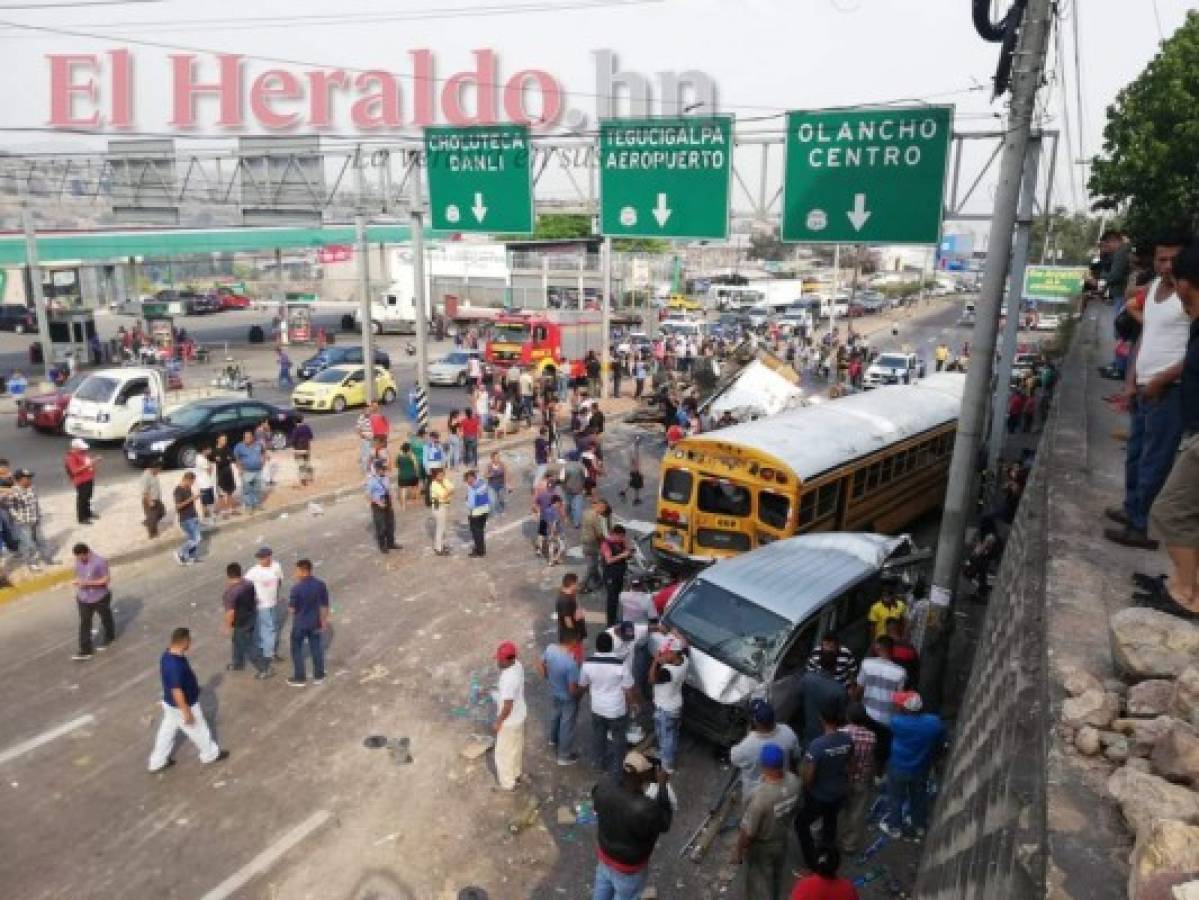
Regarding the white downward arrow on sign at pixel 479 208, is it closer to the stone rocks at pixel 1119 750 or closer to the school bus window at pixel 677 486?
the school bus window at pixel 677 486

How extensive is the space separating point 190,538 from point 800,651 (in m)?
10.1

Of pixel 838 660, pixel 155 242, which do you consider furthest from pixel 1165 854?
pixel 155 242

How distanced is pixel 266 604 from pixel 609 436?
15.4 metres

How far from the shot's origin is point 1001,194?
30.8 feet

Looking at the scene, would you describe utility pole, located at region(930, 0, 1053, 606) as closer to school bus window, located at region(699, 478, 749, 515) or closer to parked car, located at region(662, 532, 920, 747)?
parked car, located at region(662, 532, 920, 747)

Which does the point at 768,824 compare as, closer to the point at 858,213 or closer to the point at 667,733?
the point at 667,733

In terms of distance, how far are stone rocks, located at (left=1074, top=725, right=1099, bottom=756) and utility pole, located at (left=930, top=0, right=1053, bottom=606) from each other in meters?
5.81

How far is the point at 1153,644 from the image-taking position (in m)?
4.82

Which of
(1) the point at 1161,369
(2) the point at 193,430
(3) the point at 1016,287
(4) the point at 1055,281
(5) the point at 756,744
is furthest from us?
(4) the point at 1055,281

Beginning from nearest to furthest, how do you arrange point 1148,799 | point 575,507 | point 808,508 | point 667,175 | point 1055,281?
point 1148,799
point 808,508
point 575,507
point 667,175
point 1055,281

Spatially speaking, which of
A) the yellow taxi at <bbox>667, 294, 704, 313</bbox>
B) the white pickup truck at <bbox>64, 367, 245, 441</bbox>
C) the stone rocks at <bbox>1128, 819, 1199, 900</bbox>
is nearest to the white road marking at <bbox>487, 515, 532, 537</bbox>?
the white pickup truck at <bbox>64, 367, 245, 441</bbox>

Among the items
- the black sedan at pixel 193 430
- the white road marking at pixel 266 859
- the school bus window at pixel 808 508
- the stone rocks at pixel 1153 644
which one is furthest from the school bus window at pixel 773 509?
the black sedan at pixel 193 430

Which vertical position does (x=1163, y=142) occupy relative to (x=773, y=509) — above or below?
above

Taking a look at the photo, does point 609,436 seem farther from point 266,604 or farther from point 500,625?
point 266,604
